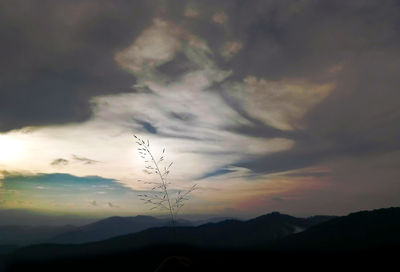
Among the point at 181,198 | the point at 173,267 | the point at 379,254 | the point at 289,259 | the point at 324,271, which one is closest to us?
the point at 173,267

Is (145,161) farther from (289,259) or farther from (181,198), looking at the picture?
(289,259)

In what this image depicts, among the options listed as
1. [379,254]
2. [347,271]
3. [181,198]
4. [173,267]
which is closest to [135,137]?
[181,198]

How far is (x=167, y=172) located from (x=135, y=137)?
2.68 meters

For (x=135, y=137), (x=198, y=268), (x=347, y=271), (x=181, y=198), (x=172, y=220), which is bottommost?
(x=347, y=271)

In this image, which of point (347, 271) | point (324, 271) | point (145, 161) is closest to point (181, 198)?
point (145, 161)

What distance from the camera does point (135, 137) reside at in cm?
1611

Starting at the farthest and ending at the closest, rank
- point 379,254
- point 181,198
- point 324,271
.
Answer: point 379,254 → point 324,271 → point 181,198

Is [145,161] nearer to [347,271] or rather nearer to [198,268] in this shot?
[198,268]

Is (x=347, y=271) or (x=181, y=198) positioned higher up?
(x=181, y=198)

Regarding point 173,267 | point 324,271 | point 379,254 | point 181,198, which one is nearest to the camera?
point 173,267

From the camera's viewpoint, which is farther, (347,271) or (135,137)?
(347,271)

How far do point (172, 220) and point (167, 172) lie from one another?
346 cm

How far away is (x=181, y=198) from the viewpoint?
15172 mm

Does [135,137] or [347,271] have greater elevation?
[135,137]
